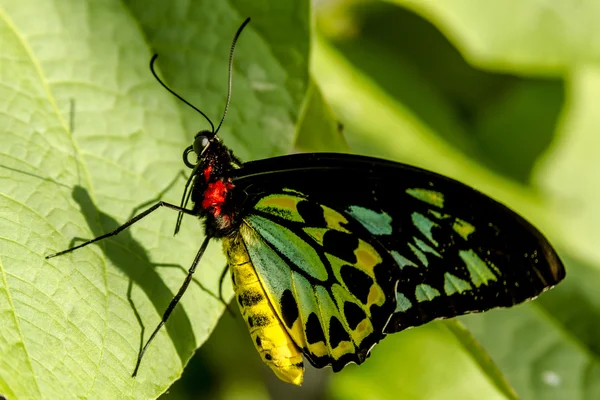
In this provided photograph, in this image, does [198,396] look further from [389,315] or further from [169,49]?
[169,49]

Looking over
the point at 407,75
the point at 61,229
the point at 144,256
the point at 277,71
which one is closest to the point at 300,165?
the point at 277,71

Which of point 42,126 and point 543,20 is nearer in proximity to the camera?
point 42,126

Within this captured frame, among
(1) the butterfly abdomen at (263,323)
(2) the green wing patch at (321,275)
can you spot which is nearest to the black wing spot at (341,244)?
(2) the green wing patch at (321,275)

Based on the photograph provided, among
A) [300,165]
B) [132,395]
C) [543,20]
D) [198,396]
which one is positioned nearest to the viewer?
[132,395]

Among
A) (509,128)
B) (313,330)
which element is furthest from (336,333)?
(509,128)

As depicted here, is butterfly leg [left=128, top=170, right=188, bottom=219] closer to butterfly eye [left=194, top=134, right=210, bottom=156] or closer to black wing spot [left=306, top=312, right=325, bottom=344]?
butterfly eye [left=194, top=134, right=210, bottom=156]

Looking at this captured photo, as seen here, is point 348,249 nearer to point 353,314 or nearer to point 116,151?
point 353,314

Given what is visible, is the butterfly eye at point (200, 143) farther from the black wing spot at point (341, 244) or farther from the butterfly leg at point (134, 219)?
the black wing spot at point (341, 244)
